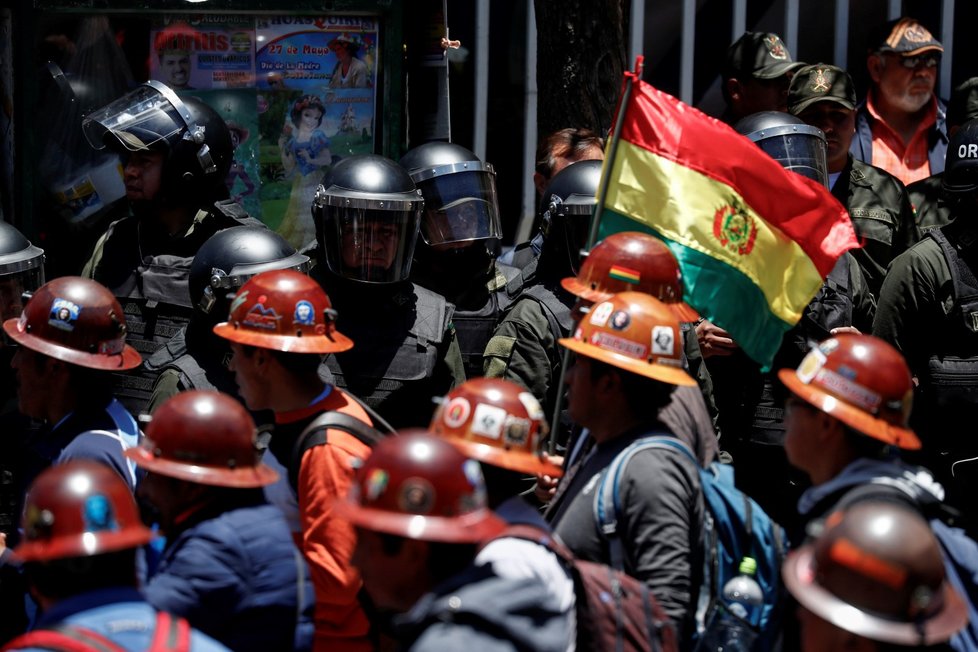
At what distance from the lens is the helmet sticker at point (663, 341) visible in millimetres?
3650

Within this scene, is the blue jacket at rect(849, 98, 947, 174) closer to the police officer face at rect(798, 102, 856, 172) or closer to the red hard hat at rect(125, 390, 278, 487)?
the police officer face at rect(798, 102, 856, 172)

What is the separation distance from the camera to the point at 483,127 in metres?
8.45

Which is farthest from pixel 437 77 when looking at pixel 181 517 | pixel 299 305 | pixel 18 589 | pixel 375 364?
pixel 181 517

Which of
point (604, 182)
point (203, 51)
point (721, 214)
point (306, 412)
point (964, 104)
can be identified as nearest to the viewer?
point (306, 412)

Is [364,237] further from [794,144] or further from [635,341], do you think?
[794,144]

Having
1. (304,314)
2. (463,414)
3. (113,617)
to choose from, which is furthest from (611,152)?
(113,617)

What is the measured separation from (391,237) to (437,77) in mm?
2258

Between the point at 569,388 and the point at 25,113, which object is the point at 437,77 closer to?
the point at 25,113

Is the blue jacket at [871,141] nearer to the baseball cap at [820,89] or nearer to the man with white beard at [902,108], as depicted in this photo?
the man with white beard at [902,108]

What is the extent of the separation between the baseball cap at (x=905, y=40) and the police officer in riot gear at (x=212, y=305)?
13.4ft

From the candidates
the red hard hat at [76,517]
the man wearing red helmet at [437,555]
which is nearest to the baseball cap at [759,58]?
the man wearing red helmet at [437,555]

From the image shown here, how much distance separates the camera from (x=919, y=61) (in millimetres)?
7477

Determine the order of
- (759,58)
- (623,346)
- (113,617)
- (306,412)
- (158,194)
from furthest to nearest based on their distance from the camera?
(759,58) → (158,194) → (306,412) → (623,346) → (113,617)

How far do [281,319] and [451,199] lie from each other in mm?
2080
